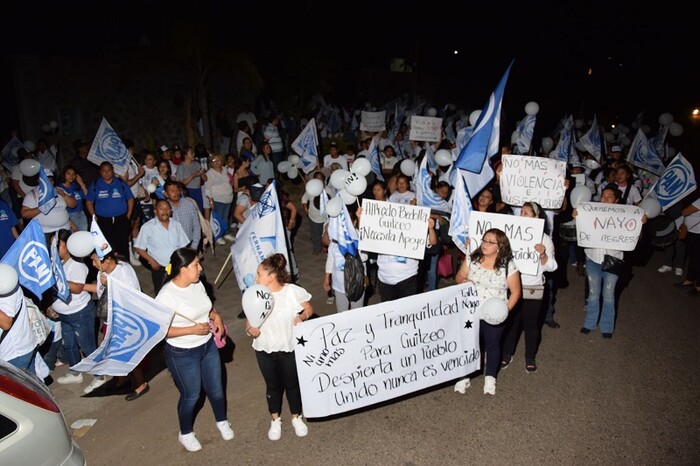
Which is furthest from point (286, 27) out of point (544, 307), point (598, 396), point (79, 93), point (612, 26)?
point (598, 396)

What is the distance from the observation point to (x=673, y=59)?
871 inches

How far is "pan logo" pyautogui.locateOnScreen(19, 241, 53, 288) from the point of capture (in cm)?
495

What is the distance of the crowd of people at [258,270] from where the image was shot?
4566 millimetres

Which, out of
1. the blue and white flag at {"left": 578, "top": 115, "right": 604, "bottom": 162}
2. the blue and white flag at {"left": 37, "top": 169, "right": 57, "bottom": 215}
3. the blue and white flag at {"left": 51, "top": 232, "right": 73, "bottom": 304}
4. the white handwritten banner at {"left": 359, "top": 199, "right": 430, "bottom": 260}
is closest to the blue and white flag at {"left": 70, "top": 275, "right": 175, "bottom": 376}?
the blue and white flag at {"left": 51, "top": 232, "right": 73, "bottom": 304}

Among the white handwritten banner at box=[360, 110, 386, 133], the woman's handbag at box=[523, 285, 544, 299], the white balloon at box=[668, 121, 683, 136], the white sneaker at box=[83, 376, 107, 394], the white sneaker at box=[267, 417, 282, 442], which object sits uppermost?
the white handwritten banner at box=[360, 110, 386, 133]

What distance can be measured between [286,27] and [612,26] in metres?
13.1

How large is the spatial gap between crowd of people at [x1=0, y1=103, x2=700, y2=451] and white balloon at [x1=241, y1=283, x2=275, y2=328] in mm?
151

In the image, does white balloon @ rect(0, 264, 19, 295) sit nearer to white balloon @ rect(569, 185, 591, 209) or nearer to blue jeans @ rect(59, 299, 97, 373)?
blue jeans @ rect(59, 299, 97, 373)

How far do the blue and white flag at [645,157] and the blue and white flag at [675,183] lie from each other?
269 cm

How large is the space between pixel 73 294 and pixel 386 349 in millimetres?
3210

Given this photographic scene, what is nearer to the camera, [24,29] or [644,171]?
[644,171]

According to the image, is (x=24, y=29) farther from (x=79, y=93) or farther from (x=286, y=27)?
(x=286, y=27)

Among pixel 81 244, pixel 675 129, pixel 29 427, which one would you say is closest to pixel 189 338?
pixel 29 427

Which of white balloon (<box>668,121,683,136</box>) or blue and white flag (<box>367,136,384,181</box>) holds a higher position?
white balloon (<box>668,121,683,136</box>)
